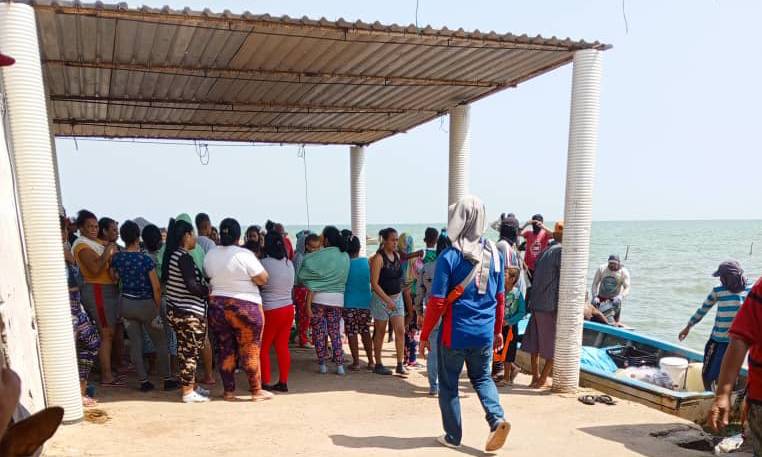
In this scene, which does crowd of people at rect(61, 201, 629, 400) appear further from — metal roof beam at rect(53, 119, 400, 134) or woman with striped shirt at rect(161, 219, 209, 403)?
metal roof beam at rect(53, 119, 400, 134)

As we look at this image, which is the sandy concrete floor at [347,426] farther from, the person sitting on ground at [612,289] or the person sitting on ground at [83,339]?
the person sitting on ground at [612,289]

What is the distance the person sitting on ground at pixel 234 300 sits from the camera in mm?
5230

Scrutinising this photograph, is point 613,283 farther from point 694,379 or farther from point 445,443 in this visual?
point 445,443

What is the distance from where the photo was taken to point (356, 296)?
258 inches

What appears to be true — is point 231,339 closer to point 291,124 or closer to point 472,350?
point 472,350

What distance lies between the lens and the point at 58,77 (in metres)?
7.18

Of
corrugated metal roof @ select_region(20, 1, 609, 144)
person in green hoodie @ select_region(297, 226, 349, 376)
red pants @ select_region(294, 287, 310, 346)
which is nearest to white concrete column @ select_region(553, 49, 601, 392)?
corrugated metal roof @ select_region(20, 1, 609, 144)

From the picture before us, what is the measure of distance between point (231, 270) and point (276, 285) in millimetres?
627

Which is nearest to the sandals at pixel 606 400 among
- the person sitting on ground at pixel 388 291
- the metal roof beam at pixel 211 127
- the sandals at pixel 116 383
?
the person sitting on ground at pixel 388 291

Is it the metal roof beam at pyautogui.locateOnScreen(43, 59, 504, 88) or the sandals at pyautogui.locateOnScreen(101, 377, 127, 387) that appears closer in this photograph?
the sandals at pyautogui.locateOnScreen(101, 377, 127, 387)

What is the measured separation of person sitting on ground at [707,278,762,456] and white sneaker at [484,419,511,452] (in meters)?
1.61

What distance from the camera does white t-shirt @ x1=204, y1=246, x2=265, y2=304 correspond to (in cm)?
521

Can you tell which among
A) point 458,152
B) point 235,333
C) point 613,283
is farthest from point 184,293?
point 613,283

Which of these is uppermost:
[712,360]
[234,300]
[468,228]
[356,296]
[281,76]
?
[281,76]
